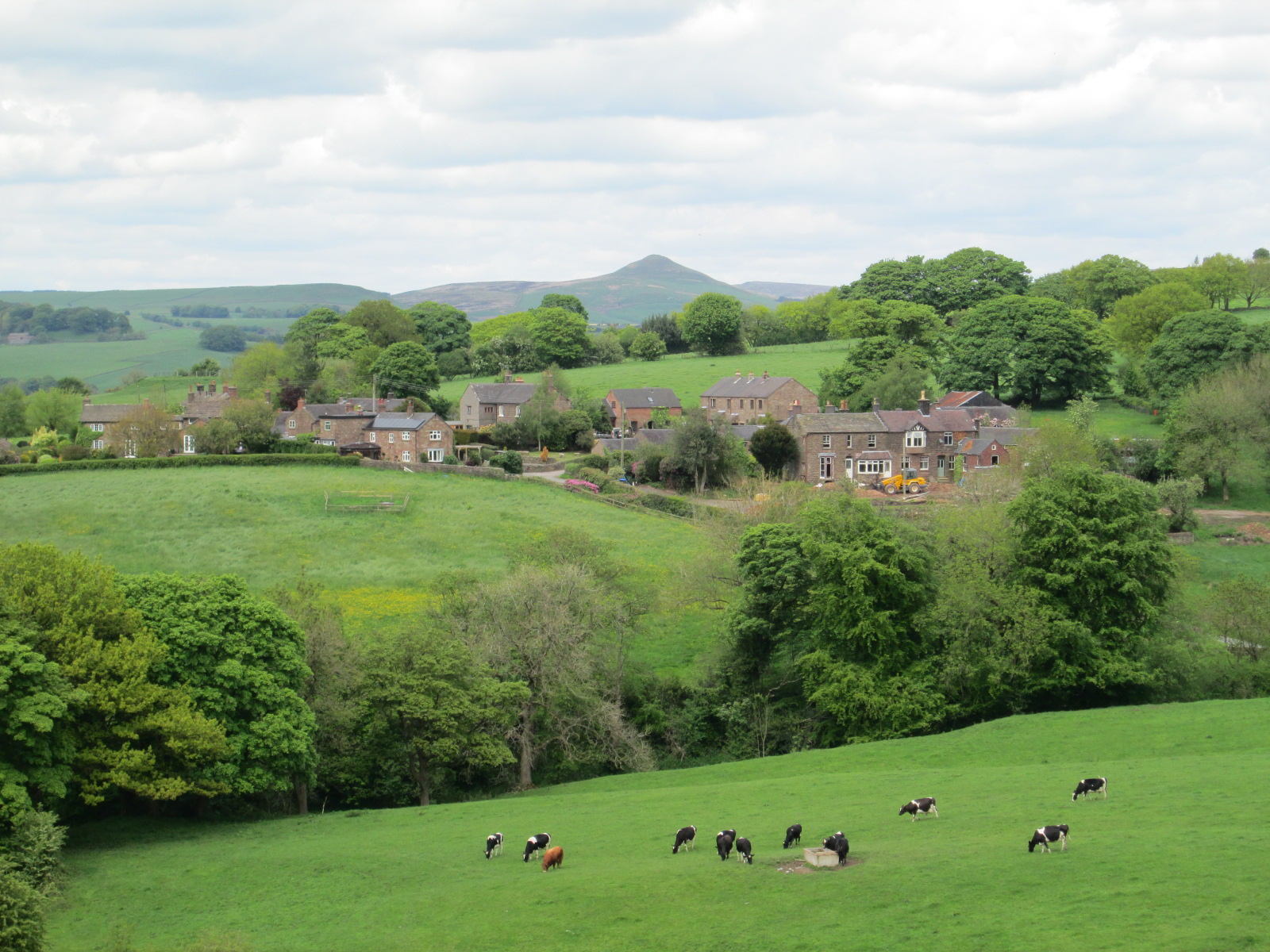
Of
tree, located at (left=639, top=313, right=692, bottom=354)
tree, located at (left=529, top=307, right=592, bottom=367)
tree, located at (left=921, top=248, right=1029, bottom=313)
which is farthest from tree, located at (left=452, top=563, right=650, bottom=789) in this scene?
tree, located at (left=639, top=313, right=692, bottom=354)

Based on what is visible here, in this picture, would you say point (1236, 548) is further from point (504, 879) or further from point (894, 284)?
point (894, 284)

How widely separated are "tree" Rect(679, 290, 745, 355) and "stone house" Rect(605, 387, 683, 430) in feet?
125

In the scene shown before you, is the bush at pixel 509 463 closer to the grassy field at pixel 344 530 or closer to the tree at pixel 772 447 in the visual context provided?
the grassy field at pixel 344 530

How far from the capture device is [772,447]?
90.0 meters

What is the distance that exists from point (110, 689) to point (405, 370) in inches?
3799

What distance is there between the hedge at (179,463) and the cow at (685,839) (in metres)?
65.6

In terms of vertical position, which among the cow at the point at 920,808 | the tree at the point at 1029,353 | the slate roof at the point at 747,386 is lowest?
the cow at the point at 920,808

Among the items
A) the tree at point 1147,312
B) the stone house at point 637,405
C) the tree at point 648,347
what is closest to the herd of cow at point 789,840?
the stone house at point 637,405

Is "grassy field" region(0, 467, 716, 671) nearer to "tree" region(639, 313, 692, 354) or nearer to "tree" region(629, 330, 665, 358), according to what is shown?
"tree" region(629, 330, 665, 358)

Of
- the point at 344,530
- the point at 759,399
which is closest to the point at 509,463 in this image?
the point at 344,530

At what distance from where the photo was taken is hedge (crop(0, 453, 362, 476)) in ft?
270

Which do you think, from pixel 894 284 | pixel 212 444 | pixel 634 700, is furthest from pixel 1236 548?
pixel 894 284

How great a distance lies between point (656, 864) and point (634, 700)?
72.2 feet

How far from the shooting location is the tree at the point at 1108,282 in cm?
14255
